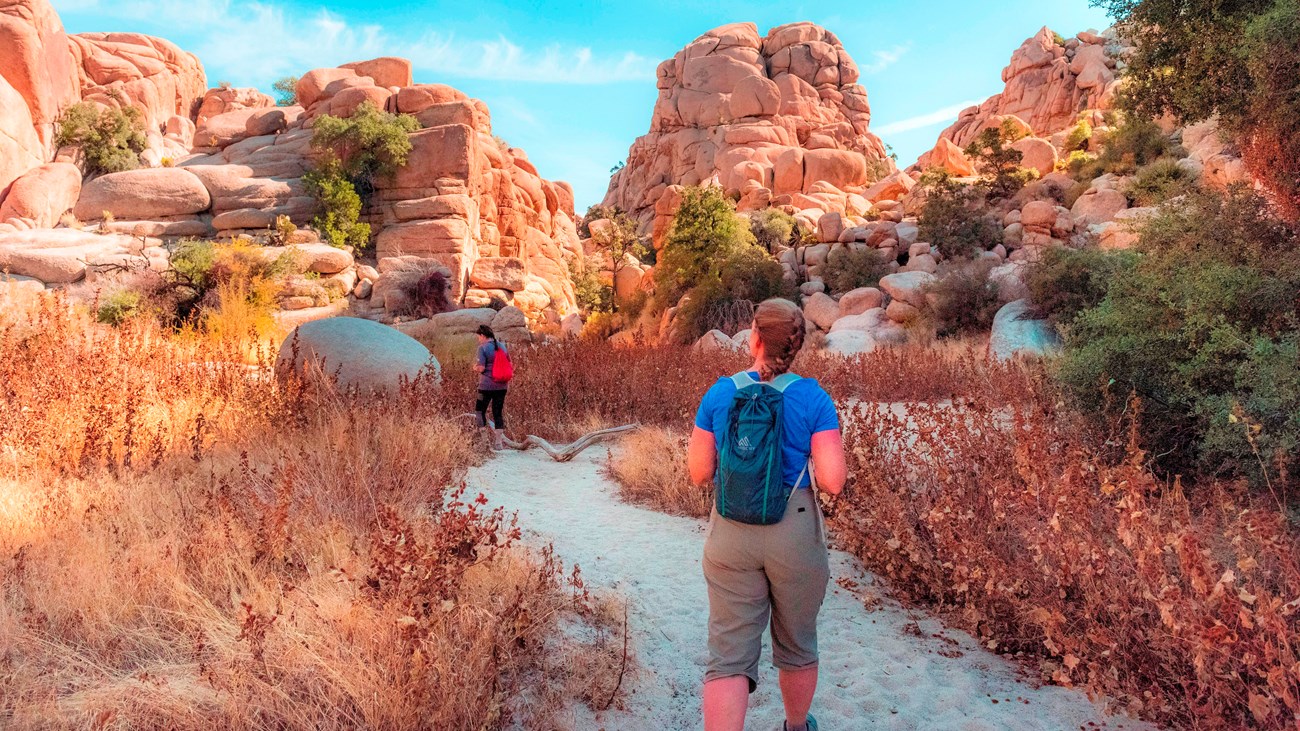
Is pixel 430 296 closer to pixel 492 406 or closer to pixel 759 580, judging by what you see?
pixel 492 406

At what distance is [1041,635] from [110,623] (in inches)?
170

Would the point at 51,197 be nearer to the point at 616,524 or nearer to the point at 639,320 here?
the point at 639,320

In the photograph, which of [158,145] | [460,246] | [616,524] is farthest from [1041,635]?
[158,145]

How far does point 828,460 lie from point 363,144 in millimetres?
30664

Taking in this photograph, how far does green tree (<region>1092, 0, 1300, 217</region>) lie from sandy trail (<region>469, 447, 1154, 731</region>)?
5.94 m

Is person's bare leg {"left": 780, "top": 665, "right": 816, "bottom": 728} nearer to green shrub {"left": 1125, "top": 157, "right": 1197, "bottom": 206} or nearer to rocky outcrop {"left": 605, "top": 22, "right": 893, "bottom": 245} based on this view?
green shrub {"left": 1125, "top": 157, "right": 1197, "bottom": 206}

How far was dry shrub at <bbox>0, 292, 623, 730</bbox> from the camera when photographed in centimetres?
258

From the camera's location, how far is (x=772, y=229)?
91.6 feet

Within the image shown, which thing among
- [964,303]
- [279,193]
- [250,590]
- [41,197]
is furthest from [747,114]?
[250,590]

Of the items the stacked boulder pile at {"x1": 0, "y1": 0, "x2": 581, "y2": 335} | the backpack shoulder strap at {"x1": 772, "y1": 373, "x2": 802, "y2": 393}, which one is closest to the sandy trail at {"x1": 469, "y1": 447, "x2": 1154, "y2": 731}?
the backpack shoulder strap at {"x1": 772, "y1": 373, "x2": 802, "y2": 393}

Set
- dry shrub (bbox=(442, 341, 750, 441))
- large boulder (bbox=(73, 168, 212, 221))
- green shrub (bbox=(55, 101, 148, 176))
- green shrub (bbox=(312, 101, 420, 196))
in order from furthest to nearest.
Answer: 1. green shrub (bbox=(55, 101, 148, 176))
2. green shrub (bbox=(312, 101, 420, 196))
3. large boulder (bbox=(73, 168, 212, 221))
4. dry shrub (bbox=(442, 341, 750, 441))

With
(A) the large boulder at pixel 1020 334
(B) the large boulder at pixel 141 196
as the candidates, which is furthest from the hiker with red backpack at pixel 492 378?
(B) the large boulder at pixel 141 196

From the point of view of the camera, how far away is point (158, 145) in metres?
35.4

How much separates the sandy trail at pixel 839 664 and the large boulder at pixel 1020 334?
8611 mm
